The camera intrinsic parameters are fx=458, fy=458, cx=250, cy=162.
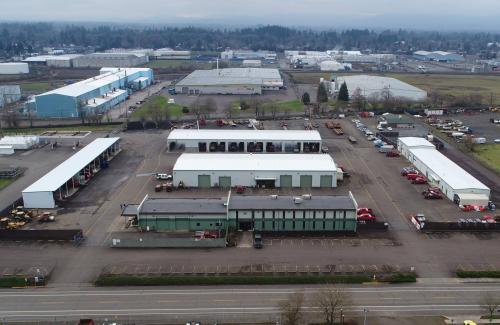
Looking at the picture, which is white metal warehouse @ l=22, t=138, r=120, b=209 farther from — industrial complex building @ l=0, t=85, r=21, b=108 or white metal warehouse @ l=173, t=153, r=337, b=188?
industrial complex building @ l=0, t=85, r=21, b=108

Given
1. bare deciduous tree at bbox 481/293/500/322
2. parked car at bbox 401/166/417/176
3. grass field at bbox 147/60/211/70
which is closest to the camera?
bare deciduous tree at bbox 481/293/500/322

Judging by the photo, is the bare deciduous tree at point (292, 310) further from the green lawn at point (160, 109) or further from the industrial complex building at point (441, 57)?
the industrial complex building at point (441, 57)

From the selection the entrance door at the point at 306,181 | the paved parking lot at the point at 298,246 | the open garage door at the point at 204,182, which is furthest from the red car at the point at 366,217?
the open garage door at the point at 204,182

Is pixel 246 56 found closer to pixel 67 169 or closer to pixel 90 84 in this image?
pixel 90 84

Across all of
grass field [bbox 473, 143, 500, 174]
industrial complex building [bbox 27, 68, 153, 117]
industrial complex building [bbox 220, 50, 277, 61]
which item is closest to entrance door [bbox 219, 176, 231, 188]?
grass field [bbox 473, 143, 500, 174]

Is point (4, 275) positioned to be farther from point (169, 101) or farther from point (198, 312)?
point (169, 101)

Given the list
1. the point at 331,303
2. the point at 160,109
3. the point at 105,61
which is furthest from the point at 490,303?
the point at 105,61

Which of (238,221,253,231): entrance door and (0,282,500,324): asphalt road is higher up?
(238,221,253,231): entrance door
